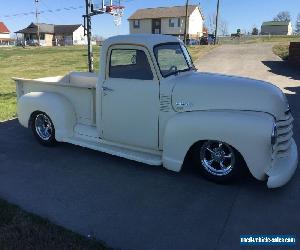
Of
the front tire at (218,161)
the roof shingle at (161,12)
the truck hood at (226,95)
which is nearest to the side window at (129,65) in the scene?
the truck hood at (226,95)

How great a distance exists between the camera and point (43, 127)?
654 centimetres

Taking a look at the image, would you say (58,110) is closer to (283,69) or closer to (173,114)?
(173,114)

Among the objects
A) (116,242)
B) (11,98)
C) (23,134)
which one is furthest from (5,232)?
(11,98)

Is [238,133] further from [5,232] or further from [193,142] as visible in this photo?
A: [5,232]

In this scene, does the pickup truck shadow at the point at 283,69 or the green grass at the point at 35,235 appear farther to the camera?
the pickup truck shadow at the point at 283,69

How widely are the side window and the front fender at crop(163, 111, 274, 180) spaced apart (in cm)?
88

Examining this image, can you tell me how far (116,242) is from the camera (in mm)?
3592

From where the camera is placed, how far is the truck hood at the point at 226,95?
14.7 feet

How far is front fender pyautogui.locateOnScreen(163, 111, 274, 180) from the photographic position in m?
4.20

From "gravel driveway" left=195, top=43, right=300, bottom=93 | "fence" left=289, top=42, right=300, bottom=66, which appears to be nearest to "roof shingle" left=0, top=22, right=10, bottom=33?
"gravel driveway" left=195, top=43, right=300, bottom=93

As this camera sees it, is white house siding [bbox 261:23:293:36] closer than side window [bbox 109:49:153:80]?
No

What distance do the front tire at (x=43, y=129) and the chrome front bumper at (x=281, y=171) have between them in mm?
3828

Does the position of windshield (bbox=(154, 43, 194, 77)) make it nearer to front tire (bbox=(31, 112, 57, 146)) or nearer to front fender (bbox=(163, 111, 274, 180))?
front fender (bbox=(163, 111, 274, 180))

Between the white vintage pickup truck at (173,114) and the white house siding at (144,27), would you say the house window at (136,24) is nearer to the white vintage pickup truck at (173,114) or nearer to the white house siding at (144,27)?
the white house siding at (144,27)
